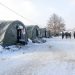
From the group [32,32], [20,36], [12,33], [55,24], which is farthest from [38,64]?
[55,24]

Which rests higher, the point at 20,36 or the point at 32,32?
the point at 32,32

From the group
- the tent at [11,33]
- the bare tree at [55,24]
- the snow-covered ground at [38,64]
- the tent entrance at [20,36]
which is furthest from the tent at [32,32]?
the bare tree at [55,24]

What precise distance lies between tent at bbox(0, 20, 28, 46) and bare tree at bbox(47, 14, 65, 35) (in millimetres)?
73027

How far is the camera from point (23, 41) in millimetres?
32812

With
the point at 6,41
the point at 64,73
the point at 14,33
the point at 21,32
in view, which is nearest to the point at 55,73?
the point at 64,73

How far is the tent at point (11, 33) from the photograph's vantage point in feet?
93.1

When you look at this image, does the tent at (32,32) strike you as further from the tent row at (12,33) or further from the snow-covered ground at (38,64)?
the snow-covered ground at (38,64)

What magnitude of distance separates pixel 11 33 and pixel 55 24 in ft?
267

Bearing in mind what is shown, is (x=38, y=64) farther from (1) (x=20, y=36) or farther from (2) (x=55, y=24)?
(2) (x=55, y=24)

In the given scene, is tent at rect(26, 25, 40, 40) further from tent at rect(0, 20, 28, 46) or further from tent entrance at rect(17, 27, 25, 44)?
tent entrance at rect(17, 27, 25, 44)

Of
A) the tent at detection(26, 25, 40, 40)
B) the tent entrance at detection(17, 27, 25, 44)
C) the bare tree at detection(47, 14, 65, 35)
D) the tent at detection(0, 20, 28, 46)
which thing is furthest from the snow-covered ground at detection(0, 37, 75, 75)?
the bare tree at detection(47, 14, 65, 35)

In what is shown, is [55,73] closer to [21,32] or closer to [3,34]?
[3,34]

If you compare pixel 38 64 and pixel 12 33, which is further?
pixel 12 33

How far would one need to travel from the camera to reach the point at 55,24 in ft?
362
